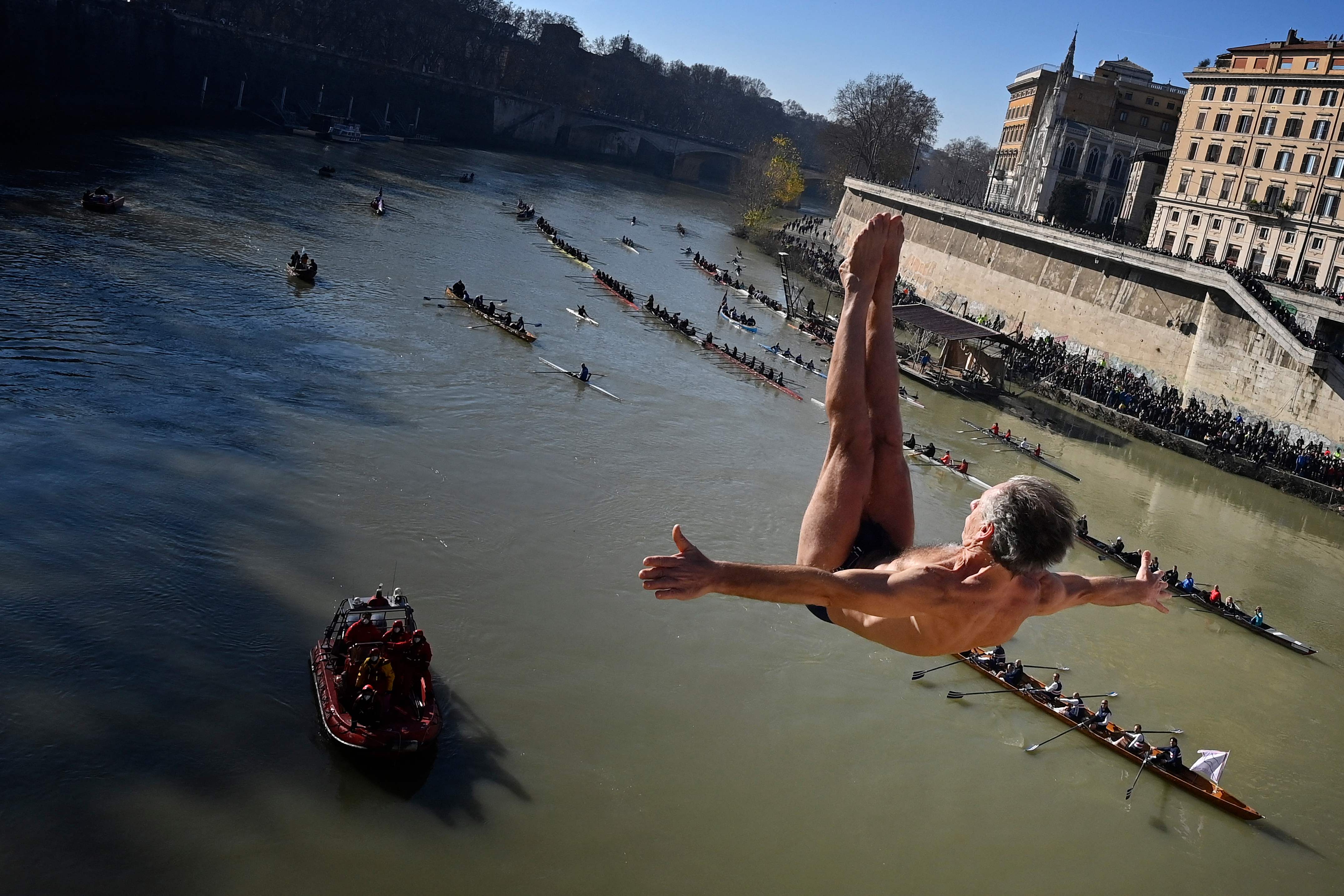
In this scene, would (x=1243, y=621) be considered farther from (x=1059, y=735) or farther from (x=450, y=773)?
(x=450, y=773)

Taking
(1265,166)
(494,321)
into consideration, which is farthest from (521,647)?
(1265,166)

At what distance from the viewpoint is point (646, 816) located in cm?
1030

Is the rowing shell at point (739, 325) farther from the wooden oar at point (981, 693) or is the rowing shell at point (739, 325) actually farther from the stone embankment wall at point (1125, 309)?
the wooden oar at point (981, 693)

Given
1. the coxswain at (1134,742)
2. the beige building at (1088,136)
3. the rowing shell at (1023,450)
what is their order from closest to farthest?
the coxswain at (1134,742), the rowing shell at (1023,450), the beige building at (1088,136)

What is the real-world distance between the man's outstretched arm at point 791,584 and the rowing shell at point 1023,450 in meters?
22.7

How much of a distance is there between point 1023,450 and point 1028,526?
2453 cm

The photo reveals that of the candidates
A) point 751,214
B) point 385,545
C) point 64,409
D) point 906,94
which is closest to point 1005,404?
point 385,545

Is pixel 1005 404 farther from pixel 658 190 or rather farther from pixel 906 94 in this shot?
pixel 658 190

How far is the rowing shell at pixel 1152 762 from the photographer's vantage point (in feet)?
39.9

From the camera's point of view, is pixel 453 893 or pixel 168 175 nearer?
pixel 453 893

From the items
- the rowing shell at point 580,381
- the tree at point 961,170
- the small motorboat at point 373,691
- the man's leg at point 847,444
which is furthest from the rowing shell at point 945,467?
the tree at point 961,170

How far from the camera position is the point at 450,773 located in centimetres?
1040

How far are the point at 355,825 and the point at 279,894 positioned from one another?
1.05 meters

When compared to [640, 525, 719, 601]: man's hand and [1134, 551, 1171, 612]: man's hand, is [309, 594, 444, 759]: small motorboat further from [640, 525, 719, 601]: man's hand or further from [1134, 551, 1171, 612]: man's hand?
[640, 525, 719, 601]: man's hand
